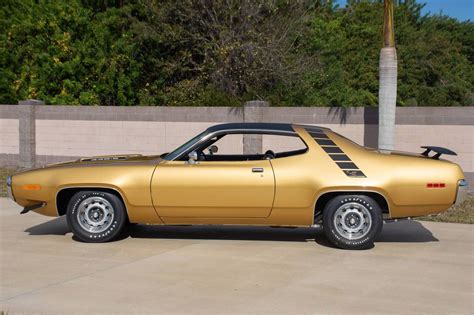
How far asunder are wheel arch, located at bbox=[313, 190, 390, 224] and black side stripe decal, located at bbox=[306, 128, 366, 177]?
230mm

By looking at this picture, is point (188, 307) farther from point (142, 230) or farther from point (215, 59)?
point (215, 59)

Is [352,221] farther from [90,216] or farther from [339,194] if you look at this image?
[90,216]

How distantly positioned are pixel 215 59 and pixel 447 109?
772cm

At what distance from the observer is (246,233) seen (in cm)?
932

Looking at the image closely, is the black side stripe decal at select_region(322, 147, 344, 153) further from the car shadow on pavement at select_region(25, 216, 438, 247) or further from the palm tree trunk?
the palm tree trunk

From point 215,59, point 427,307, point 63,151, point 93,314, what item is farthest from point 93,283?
point 215,59

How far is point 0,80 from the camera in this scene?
20375 mm

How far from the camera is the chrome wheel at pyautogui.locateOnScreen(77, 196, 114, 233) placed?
8442mm

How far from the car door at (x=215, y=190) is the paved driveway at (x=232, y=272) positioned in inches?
18.7

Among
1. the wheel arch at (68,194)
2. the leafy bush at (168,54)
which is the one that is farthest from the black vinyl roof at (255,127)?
the leafy bush at (168,54)

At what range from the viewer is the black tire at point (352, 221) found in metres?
8.09

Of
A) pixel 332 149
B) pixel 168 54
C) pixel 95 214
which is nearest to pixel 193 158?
pixel 95 214

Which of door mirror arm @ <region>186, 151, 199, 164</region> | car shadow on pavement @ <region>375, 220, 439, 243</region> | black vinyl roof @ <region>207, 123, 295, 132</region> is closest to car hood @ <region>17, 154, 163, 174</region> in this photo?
door mirror arm @ <region>186, 151, 199, 164</region>

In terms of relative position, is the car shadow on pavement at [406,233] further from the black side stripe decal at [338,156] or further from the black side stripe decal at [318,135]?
the black side stripe decal at [318,135]
